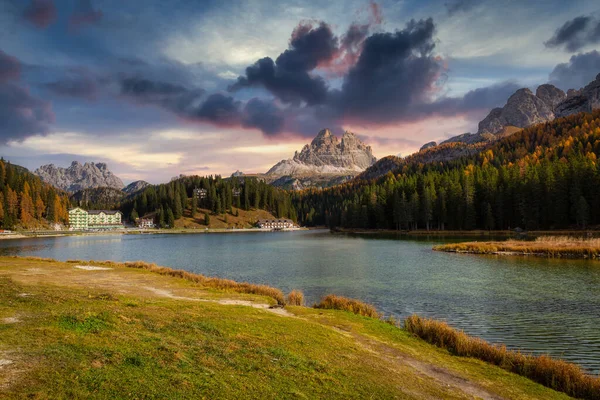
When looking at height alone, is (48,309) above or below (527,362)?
above

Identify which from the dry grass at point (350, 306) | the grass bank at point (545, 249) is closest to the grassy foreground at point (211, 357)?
the dry grass at point (350, 306)

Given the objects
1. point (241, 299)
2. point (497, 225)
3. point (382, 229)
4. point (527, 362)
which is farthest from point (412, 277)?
point (382, 229)

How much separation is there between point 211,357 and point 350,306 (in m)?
16.2

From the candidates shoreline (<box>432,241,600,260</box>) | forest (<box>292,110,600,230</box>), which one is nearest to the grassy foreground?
shoreline (<box>432,241,600,260</box>)

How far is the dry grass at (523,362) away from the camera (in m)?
14.6

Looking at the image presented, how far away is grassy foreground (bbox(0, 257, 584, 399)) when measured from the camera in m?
10.9

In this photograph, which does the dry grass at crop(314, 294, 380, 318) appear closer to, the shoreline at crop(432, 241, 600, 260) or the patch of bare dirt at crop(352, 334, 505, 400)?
the patch of bare dirt at crop(352, 334, 505, 400)

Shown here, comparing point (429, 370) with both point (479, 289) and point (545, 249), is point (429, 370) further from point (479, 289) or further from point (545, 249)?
point (545, 249)

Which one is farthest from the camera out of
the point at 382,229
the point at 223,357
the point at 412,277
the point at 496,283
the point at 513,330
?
the point at 382,229

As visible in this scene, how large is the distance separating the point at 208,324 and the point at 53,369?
8.52 m

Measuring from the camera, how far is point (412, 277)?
47.9 metres

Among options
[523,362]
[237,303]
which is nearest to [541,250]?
[523,362]

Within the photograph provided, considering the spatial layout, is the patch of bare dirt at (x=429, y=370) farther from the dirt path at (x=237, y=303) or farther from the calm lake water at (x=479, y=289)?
the calm lake water at (x=479, y=289)

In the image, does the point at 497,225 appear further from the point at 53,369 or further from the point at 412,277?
the point at 53,369
